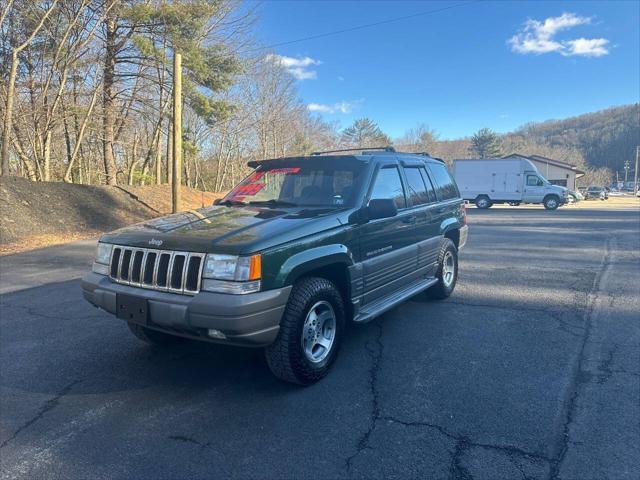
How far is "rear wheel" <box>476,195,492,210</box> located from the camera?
29.1 m

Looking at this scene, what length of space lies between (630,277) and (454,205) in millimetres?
3847

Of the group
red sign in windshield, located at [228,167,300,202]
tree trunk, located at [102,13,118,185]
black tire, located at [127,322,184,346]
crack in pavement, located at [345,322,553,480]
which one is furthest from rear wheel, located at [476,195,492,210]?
crack in pavement, located at [345,322,553,480]

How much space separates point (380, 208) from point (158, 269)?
6.52 ft

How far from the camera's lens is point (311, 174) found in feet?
15.1

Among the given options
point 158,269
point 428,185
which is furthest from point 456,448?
point 428,185

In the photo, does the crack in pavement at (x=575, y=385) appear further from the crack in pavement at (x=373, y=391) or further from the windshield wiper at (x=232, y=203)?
the windshield wiper at (x=232, y=203)

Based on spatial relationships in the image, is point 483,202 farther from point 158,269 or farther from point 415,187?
point 158,269

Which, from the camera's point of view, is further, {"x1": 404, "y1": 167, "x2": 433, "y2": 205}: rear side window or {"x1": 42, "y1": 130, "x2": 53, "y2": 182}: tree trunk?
{"x1": 42, "y1": 130, "x2": 53, "y2": 182}: tree trunk

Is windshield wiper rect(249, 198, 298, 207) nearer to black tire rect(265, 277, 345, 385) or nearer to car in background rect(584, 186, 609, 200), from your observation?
black tire rect(265, 277, 345, 385)

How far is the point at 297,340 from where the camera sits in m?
3.33

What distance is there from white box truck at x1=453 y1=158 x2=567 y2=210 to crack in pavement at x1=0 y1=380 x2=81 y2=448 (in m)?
27.2

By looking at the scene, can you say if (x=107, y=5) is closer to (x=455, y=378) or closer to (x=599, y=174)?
(x=455, y=378)

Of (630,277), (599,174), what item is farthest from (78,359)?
(599,174)

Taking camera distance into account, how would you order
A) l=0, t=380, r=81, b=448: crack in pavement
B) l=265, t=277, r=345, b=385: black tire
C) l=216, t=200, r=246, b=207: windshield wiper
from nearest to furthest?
1. l=0, t=380, r=81, b=448: crack in pavement
2. l=265, t=277, r=345, b=385: black tire
3. l=216, t=200, r=246, b=207: windshield wiper
